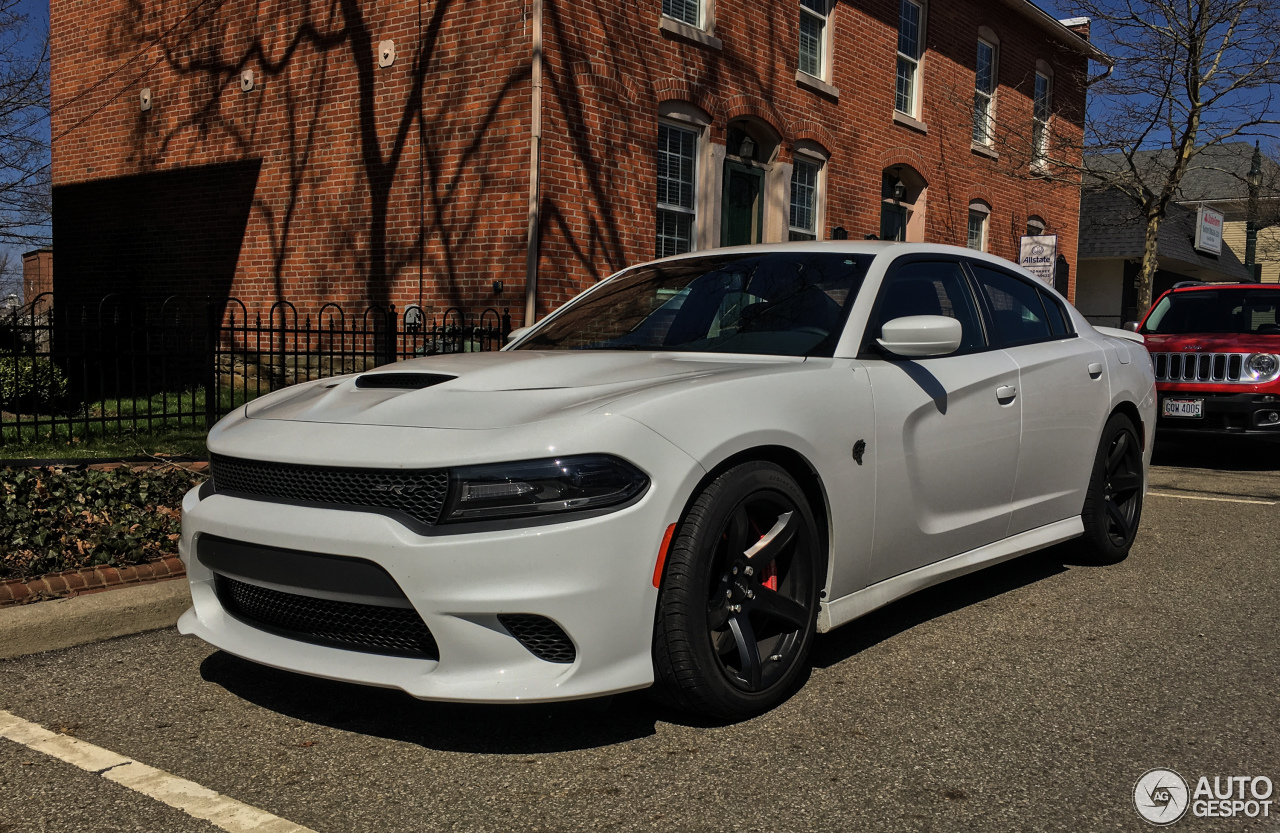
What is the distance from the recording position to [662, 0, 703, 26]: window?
40.8 ft

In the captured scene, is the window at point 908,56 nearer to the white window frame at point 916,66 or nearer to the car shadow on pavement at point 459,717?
the white window frame at point 916,66

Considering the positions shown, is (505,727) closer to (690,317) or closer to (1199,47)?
(690,317)

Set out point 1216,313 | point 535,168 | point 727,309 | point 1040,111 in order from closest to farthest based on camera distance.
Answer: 1. point 727,309
2. point 535,168
3. point 1216,313
4. point 1040,111

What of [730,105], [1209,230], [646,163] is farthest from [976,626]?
[1209,230]

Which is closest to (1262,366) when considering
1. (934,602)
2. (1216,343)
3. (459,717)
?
(1216,343)

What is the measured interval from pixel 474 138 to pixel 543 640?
9083 millimetres

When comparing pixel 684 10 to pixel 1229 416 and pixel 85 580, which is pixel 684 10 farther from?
pixel 85 580

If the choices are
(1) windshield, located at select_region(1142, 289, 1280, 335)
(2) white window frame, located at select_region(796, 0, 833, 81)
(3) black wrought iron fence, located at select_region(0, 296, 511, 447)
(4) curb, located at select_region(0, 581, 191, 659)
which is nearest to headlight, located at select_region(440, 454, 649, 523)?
(4) curb, located at select_region(0, 581, 191, 659)

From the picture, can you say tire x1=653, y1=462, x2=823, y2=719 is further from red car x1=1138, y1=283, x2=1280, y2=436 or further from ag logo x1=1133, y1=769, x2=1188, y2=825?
red car x1=1138, y1=283, x2=1280, y2=436

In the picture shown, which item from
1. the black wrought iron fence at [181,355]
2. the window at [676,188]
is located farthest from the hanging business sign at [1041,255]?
the black wrought iron fence at [181,355]

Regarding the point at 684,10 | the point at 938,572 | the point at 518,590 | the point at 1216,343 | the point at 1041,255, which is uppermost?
the point at 684,10

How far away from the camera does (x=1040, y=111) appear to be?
21531 millimetres

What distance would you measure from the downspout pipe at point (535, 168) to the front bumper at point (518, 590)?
7774 mm

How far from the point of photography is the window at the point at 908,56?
17.1 metres
